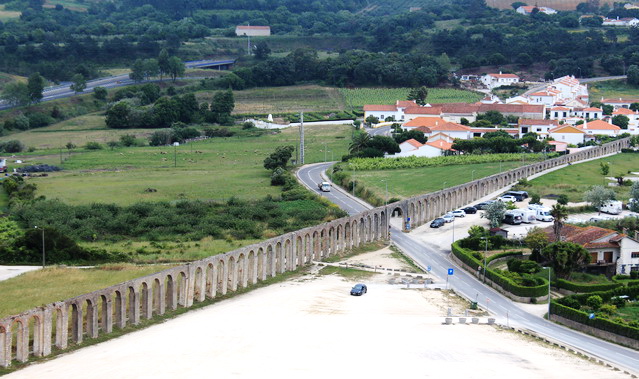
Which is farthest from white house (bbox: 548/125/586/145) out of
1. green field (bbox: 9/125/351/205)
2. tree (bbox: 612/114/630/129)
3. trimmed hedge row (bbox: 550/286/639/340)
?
trimmed hedge row (bbox: 550/286/639/340)

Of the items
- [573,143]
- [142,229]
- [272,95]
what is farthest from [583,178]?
[272,95]

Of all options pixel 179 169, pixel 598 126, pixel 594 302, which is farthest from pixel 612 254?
pixel 598 126

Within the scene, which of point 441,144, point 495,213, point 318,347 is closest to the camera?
point 318,347

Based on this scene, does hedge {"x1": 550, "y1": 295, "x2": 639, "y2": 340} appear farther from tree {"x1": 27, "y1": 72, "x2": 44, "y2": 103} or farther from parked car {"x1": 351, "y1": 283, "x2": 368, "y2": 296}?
tree {"x1": 27, "y1": 72, "x2": 44, "y2": 103}

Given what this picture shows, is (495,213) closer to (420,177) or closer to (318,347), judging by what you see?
(420,177)

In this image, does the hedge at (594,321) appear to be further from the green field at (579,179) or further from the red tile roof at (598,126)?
the red tile roof at (598,126)

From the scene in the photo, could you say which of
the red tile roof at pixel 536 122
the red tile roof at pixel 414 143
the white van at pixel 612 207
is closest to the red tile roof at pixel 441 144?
the red tile roof at pixel 414 143
